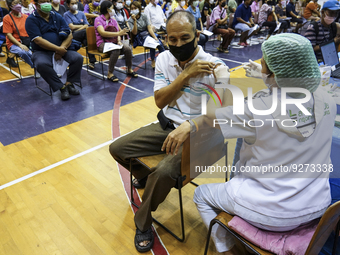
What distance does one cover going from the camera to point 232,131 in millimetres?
1293

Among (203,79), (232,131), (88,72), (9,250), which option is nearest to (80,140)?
(9,250)

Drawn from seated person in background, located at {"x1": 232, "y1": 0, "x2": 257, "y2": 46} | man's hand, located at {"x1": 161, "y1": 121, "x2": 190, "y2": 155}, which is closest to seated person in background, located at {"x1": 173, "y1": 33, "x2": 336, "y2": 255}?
man's hand, located at {"x1": 161, "y1": 121, "x2": 190, "y2": 155}

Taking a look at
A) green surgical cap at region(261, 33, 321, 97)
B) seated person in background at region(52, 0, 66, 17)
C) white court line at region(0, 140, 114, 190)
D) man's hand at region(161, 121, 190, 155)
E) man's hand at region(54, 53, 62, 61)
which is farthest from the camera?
seated person in background at region(52, 0, 66, 17)

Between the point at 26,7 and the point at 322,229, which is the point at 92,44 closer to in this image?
the point at 26,7

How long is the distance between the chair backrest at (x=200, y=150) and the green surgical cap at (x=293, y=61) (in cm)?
58

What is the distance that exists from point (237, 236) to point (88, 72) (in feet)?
16.7

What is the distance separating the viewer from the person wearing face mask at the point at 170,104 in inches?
69.6

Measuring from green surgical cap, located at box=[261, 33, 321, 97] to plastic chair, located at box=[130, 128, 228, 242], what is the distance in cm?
60

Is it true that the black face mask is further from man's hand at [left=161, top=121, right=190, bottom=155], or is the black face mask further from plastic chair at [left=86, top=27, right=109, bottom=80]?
plastic chair at [left=86, top=27, right=109, bottom=80]

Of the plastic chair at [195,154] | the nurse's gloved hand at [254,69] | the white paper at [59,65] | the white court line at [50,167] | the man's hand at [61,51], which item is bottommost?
the white court line at [50,167]

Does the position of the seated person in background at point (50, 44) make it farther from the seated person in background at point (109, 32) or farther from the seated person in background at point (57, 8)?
the seated person in background at point (57, 8)

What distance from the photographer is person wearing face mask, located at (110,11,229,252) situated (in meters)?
1.77

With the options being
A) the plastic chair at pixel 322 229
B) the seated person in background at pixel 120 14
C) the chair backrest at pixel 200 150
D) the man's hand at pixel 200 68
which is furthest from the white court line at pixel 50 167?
the seated person in background at pixel 120 14

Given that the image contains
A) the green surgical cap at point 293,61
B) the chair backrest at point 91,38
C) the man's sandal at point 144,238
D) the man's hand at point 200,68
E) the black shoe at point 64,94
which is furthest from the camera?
the chair backrest at point 91,38
